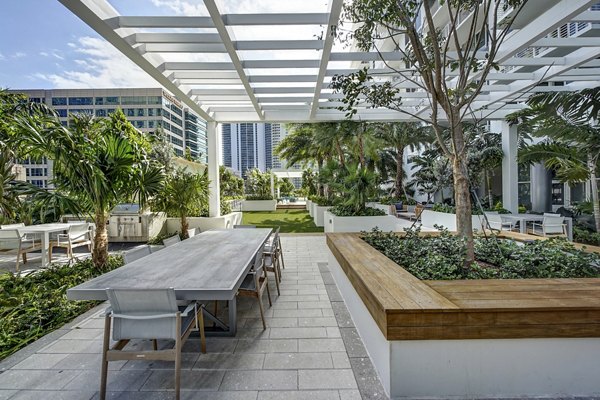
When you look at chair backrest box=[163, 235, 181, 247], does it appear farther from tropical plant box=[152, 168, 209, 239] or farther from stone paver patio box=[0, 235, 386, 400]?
tropical plant box=[152, 168, 209, 239]

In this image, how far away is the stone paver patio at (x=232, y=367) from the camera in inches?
79.7

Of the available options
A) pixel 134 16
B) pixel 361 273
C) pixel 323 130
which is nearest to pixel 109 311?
pixel 361 273

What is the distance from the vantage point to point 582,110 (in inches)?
238

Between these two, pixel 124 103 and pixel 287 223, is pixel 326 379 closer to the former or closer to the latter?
pixel 287 223

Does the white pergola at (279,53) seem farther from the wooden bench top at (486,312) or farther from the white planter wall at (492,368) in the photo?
the white planter wall at (492,368)

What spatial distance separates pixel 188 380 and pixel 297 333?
3.69 ft

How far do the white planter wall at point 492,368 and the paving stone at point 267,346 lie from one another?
1.03m

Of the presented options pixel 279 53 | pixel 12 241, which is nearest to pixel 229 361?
pixel 279 53

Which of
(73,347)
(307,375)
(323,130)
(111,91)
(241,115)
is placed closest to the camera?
(307,375)

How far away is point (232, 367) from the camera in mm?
2324

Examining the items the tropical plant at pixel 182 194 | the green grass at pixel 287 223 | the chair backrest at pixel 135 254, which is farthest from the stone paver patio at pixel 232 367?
the green grass at pixel 287 223

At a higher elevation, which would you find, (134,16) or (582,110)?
(134,16)

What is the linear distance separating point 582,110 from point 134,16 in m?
8.77

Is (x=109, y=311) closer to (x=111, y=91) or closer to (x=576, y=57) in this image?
(x=576, y=57)
